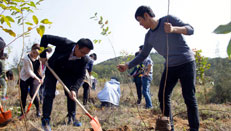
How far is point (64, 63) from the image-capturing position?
2.82 metres

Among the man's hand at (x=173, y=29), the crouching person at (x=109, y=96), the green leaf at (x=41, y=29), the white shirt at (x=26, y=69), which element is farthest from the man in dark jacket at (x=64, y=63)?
the crouching person at (x=109, y=96)

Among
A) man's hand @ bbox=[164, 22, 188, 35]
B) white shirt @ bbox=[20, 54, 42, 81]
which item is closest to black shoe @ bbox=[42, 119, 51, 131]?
white shirt @ bbox=[20, 54, 42, 81]

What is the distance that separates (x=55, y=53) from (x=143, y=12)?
1.56 meters

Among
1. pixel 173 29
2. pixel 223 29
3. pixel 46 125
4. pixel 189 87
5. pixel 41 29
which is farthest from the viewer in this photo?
pixel 46 125

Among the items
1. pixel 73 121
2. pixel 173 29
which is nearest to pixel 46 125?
pixel 73 121

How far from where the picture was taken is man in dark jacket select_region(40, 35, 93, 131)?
2.69 metres

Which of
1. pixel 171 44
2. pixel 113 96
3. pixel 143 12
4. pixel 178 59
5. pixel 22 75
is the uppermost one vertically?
pixel 143 12

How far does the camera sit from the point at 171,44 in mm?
2045

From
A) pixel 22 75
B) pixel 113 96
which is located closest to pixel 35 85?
pixel 22 75

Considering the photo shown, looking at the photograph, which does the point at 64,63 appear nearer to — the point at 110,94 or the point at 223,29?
the point at 110,94

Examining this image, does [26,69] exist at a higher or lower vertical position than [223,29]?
lower

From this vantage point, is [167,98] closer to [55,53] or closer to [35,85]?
[55,53]

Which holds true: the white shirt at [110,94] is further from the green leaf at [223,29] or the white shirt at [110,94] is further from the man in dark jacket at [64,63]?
the green leaf at [223,29]

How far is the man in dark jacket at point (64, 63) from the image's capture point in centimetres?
269
